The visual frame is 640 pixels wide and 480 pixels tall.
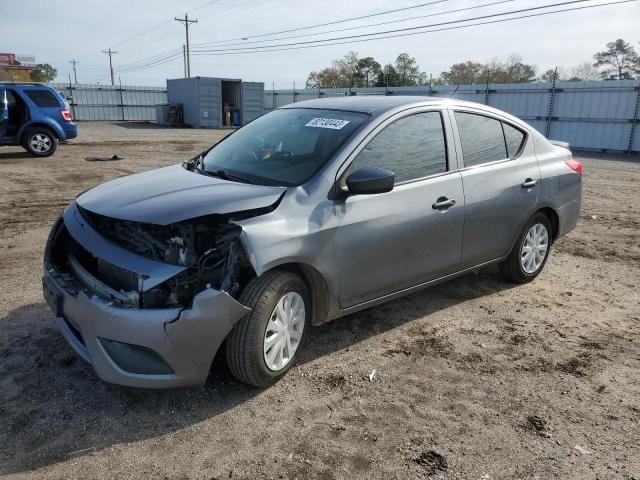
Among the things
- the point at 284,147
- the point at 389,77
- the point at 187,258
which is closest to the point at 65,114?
the point at 284,147

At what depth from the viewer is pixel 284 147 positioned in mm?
3953

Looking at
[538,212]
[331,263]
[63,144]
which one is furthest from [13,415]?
[63,144]

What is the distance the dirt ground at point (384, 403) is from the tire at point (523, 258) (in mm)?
224

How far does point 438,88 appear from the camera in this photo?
81.9 ft

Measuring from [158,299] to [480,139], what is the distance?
3.07m

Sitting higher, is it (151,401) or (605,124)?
(605,124)

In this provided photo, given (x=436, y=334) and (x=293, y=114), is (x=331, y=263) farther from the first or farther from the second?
(x=293, y=114)

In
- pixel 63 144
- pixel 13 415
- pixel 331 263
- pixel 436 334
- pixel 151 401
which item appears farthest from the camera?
pixel 63 144

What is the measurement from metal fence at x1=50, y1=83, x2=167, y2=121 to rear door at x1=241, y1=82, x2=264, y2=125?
8755 millimetres

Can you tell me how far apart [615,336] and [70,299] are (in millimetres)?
3983

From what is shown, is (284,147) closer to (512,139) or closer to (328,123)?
(328,123)

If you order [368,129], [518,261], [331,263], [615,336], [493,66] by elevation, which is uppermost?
[493,66]

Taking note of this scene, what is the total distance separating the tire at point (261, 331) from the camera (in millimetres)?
3000

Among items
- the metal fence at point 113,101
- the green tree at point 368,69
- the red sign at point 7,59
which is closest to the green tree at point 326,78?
the green tree at point 368,69
